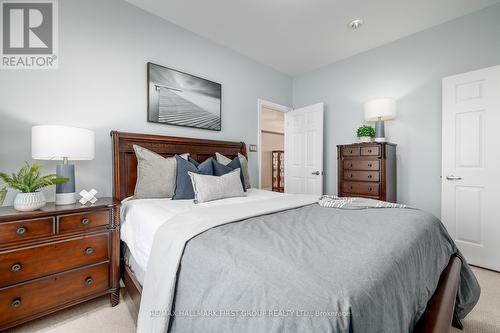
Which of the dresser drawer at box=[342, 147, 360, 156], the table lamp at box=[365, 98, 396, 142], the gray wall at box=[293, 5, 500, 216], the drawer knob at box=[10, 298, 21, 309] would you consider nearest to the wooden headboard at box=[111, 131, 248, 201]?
the drawer knob at box=[10, 298, 21, 309]

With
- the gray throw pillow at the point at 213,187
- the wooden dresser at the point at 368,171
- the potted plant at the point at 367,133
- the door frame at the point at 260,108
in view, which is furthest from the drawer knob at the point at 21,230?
the potted plant at the point at 367,133

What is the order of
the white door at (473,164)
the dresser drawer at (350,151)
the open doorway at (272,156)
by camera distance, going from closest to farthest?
the white door at (473,164)
the dresser drawer at (350,151)
the open doorway at (272,156)

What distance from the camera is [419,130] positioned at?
2.93 meters

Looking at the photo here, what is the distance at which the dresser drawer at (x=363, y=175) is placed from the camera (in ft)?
9.34

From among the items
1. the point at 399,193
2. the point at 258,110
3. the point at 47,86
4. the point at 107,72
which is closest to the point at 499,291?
the point at 399,193

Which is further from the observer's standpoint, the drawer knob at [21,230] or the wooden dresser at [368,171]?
the wooden dresser at [368,171]

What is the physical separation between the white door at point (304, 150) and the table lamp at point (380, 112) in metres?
0.76

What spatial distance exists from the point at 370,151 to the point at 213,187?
2.10 meters

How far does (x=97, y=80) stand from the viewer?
2.16 meters

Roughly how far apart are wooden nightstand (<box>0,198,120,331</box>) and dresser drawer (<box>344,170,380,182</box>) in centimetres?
276

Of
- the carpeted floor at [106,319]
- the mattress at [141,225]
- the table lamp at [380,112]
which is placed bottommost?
the carpeted floor at [106,319]

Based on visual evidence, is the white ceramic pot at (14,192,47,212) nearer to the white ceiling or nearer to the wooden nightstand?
the wooden nightstand

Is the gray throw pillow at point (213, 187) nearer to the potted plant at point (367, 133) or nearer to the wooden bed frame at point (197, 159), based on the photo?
the wooden bed frame at point (197, 159)

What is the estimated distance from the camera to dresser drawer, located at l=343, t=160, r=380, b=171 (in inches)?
112
